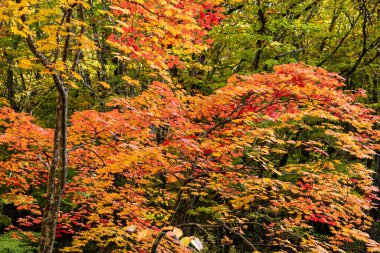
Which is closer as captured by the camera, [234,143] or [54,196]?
[234,143]

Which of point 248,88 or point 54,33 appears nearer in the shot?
point 54,33

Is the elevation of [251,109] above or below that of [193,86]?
below

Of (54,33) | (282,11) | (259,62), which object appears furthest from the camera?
(259,62)

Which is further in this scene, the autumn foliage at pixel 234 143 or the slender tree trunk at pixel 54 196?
the slender tree trunk at pixel 54 196

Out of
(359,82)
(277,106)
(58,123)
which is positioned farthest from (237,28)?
(359,82)

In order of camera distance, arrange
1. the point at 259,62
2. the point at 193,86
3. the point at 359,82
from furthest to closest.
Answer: the point at 359,82 < the point at 193,86 < the point at 259,62

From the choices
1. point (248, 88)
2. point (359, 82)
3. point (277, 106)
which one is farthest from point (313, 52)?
point (248, 88)

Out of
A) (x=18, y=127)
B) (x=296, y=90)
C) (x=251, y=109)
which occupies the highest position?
(x=296, y=90)

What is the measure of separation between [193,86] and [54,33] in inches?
367

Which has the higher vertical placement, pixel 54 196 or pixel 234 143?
pixel 234 143

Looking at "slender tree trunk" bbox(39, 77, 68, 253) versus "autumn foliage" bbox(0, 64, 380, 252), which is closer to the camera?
"autumn foliage" bbox(0, 64, 380, 252)

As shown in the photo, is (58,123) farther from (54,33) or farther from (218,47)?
(218,47)

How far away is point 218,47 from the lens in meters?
13.6

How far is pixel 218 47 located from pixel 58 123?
9029 millimetres
